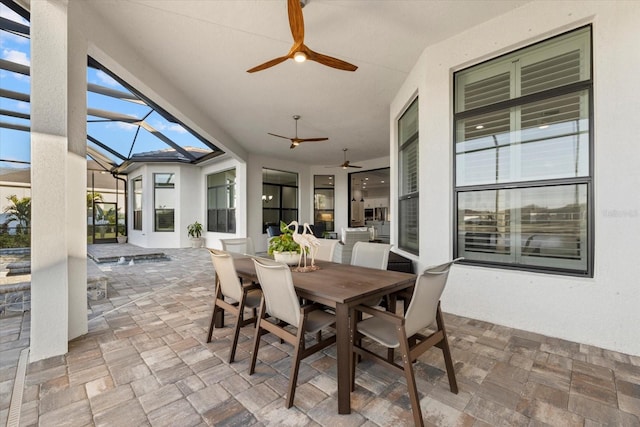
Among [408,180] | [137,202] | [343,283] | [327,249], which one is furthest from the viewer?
[137,202]

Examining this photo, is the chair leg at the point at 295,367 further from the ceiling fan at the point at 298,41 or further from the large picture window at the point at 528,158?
the large picture window at the point at 528,158

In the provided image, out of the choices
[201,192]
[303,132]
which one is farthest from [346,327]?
[201,192]

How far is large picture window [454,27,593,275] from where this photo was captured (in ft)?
8.38

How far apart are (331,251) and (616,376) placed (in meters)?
2.45

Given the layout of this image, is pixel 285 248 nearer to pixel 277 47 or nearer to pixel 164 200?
pixel 277 47

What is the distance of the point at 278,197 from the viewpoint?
379 inches

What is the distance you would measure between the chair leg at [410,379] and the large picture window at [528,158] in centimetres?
209

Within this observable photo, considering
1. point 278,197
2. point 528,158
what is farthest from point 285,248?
point 278,197

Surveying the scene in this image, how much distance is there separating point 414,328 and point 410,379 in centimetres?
27

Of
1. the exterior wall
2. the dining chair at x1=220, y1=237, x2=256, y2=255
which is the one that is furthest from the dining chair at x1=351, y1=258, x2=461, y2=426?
the dining chair at x1=220, y1=237, x2=256, y2=255

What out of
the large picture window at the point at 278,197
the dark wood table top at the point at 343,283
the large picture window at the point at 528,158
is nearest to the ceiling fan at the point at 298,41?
the large picture window at the point at 528,158

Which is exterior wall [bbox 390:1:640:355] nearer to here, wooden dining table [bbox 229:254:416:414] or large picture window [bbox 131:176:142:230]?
wooden dining table [bbox 229:254:416:414]

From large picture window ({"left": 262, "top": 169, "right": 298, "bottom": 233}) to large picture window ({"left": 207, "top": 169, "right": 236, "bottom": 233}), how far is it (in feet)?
3.31

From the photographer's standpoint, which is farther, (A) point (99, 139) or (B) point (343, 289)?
(A) point (99, 139)
